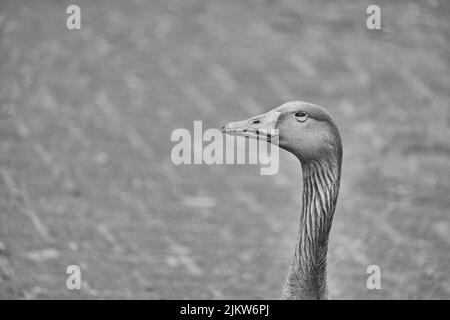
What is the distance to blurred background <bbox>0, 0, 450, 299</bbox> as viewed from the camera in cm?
625

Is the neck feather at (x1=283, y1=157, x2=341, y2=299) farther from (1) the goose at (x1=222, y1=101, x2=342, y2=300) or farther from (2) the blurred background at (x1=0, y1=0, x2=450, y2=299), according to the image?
(2) the blurred background at (x1=0, y1=0, x2=450, y2=299)

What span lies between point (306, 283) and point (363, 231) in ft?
8.69

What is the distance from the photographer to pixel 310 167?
14.6 feet

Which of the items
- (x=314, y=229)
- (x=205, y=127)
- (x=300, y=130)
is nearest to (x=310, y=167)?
(x=300, y=130)

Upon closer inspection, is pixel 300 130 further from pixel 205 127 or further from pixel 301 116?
pixel 205 127

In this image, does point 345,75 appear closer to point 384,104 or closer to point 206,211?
point 384,104

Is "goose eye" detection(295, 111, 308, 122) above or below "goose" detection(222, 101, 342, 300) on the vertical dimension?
above

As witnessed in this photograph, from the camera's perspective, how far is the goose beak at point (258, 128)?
442 cm

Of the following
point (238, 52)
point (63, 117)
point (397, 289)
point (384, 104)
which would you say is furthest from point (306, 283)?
point (238, 52)

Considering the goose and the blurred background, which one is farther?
the blurred background

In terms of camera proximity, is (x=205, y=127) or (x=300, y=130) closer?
(x=300, y=130)

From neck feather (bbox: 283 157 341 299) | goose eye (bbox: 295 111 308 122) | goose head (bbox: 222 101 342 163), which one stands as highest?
goose eye (bbox: 295 111 308 122)

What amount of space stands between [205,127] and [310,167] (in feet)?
12.9

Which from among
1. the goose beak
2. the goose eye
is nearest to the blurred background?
the goose beak
